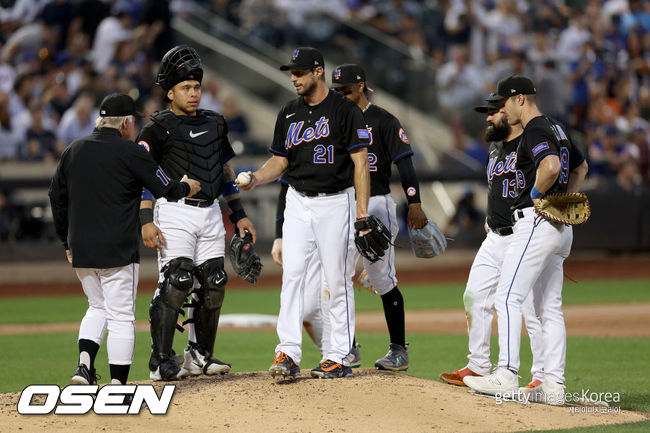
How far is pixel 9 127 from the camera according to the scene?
15.6 meters

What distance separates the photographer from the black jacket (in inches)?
237

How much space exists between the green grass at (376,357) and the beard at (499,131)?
6.56 feet

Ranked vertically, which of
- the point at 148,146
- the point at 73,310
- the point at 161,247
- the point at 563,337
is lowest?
the point at 73,310

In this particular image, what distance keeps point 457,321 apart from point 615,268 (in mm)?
6500

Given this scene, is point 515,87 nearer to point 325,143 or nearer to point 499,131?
point 499,131

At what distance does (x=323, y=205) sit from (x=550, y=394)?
6.42 ft

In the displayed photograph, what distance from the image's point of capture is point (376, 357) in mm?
9070

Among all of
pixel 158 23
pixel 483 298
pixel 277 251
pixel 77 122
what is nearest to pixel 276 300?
pixel 77 122

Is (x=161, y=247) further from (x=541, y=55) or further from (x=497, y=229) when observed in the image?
(x=541, y=55)

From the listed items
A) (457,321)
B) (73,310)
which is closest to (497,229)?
(457,321)

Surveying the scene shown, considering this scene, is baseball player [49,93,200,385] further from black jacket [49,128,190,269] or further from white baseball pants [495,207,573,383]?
white baseball pants [495,207,573,383]

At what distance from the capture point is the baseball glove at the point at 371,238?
250 inches

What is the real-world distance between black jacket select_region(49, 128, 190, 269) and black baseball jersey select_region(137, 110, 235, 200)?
0.49 meters

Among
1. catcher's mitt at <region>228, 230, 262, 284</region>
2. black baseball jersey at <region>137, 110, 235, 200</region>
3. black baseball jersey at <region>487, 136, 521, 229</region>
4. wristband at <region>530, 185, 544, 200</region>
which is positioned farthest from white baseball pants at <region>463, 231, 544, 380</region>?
black baseball jersey at <region>137, 110, 235, 200</region>
